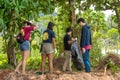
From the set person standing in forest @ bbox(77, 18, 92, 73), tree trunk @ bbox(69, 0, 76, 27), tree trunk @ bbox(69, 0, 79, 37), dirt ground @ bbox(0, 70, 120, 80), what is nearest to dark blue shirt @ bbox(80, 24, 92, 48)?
person standing in forest @ bbox(77, 18, 92, 73)

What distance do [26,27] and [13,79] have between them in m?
1.57

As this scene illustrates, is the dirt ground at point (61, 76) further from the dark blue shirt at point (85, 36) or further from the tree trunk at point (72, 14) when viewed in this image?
the tree trunk at point (72, 14)

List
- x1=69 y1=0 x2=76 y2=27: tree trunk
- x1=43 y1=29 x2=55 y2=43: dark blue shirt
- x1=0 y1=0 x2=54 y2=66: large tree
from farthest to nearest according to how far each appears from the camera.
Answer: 1. x1=69 y1=0 x2=76 y2=27: tree trunk
2. x1=43 y1=29 x2=55 y2=43: dark blue shirt
3. x1=0 y1=0 x2=54 y2=66: large tree

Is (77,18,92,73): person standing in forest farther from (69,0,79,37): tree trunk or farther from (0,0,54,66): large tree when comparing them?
(69,0,79,37): tree trunk

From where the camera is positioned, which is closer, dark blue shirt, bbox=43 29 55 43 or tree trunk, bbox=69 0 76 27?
dark blue shirt, bbox=43 29 55 43

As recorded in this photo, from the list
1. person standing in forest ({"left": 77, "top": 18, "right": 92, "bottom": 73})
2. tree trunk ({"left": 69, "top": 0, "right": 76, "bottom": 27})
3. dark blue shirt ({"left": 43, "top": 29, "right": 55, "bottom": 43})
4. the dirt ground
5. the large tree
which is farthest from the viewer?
tree trunk ({"left": 69, "top": 0, "right": 76, "bottom": 27})

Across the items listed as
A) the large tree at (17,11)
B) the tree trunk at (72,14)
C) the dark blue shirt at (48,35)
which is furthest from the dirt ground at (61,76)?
the tree trunk at (72,14)

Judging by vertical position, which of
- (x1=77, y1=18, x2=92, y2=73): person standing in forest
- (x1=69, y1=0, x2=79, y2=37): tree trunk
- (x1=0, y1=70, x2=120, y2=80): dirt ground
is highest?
(x1=69, y1=0, x2=79, y2=37): tree trunk

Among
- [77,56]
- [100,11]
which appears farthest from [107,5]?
[77,56]

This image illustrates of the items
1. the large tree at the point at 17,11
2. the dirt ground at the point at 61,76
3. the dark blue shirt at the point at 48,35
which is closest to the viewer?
the large tree at the point at 17,11

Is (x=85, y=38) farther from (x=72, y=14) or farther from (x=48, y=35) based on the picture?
(x=72, y=14)

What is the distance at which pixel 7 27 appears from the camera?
421 inches

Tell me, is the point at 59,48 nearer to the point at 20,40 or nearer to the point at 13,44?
the point at 13,44

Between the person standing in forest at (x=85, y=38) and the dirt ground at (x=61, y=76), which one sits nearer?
the dirt ground at (x=61, y=76)
